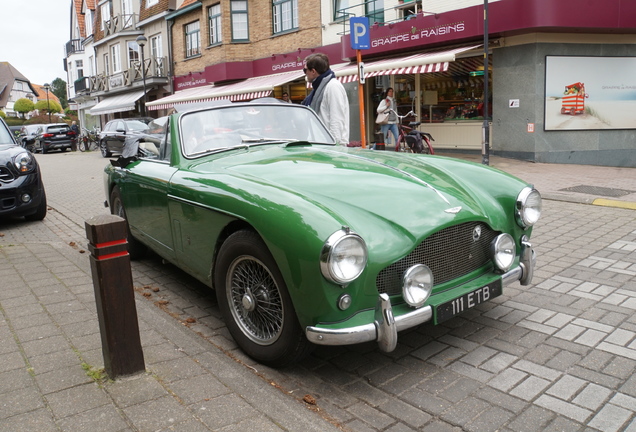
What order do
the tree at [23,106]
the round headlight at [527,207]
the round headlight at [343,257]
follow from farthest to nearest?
the tree at [23,106] < the round headlight at [527,207] < the round headlight at [343,257]

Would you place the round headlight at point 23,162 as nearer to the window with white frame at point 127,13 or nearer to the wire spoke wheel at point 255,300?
the wire spoke wheel at point 255,300

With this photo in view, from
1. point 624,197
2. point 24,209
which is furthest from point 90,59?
point 624,197

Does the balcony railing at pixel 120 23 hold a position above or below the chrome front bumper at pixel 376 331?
above

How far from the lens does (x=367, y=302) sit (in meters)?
2.71

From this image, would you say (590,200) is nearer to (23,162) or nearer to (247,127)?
(247,127)

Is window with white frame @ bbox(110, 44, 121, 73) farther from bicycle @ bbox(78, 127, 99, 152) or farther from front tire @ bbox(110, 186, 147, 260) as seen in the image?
front tire @ bbox(110, 186, 147, 260)

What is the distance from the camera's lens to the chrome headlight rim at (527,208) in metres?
3.48

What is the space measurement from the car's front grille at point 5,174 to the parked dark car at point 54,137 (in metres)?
25.2

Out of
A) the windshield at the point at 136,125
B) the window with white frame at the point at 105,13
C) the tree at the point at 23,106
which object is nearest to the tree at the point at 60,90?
the tree at the point at 23,106

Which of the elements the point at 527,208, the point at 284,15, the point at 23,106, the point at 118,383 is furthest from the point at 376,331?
the point at 23,106

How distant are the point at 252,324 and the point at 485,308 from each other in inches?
68.6

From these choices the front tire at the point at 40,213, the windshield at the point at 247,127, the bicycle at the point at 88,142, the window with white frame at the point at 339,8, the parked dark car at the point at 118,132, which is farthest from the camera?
the bicycle at the point at 88,142

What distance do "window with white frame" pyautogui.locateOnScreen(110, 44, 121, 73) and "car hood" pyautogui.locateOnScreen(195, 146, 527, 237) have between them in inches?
1379

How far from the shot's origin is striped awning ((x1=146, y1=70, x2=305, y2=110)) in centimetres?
2017
